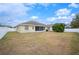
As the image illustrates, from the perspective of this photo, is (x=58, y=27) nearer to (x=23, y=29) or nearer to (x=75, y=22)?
(x=75, y=22)

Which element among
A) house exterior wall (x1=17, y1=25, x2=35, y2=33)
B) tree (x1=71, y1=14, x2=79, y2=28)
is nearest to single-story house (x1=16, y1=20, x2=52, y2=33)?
house exterior wall (x1=17, y1=25, x2=35, y2=33)

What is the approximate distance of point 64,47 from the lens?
3.76 meters

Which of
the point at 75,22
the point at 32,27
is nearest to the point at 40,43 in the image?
the point at 32,27

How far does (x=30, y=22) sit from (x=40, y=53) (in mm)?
448

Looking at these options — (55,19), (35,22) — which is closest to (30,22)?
(35,22)

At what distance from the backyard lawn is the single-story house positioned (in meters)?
0.06

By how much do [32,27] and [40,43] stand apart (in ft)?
0.81

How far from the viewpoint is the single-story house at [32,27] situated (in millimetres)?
3770

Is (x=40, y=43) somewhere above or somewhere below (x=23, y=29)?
below

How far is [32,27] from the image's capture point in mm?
3787

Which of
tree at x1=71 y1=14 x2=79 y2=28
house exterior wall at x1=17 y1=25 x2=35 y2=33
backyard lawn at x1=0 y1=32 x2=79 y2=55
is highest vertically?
tree at x1=71 y1=14 x2=79 y2=28

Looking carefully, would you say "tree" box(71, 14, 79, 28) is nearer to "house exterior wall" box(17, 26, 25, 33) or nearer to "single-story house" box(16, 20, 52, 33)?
"single-story house" box(16, 20, 52, 33)

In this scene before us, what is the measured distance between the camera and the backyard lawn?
3746 mm
